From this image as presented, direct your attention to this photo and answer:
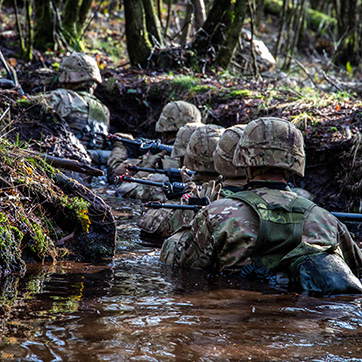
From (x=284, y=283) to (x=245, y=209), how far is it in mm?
672

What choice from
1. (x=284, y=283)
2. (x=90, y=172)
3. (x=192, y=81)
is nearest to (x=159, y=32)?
(x=192, y=81)

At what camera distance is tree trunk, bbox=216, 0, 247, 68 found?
13430mm

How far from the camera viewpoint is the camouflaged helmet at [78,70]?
11.7 m

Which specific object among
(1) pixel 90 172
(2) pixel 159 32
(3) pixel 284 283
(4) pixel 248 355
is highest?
(2) pixel 159 32

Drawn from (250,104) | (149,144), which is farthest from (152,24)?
(149,144)

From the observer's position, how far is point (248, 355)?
9.07 ft

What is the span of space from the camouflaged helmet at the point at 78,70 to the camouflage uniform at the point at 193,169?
5456mm

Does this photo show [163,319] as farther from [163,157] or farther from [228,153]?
[163,157]

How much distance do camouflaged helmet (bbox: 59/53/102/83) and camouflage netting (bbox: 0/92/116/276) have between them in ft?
22.8

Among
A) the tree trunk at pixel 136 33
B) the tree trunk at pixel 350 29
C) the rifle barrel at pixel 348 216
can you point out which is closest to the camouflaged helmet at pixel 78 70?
the tree trunk at pixel 136 33

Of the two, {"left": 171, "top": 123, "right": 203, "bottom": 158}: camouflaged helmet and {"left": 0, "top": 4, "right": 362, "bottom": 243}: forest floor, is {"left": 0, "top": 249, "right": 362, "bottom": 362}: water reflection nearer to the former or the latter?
{"left": 171, "top": 123, "right": 203, "bottom": 158}: camouflaged helmet

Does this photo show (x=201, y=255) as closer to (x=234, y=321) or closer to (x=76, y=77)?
(x=234, y=321)

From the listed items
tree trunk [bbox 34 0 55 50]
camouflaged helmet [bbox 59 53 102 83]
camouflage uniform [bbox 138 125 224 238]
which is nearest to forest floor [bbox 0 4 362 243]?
tree trunk [bbox 34 0 55 50]

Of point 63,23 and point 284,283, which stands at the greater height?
point 63,23
